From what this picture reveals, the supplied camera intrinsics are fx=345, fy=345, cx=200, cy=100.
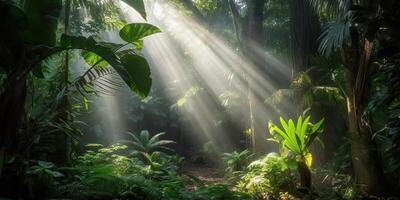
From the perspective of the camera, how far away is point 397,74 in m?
3.50

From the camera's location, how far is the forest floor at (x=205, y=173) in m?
8.91

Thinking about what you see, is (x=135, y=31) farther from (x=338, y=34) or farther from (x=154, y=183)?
(x=338, y=34)

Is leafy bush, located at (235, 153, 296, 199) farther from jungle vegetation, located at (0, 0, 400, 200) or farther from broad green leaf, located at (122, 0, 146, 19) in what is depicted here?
broad green leaf, located at (122, 0, 146, 19)

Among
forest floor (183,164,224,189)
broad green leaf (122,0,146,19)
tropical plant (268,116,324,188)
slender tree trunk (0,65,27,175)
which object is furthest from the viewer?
forest floor (183,164,224,189)

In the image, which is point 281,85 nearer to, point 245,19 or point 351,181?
point 245,19

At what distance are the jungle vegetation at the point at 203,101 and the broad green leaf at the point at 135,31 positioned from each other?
0.01m

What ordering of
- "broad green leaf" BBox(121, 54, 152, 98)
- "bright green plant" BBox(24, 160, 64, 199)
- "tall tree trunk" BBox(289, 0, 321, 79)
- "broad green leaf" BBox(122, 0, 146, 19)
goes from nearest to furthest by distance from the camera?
"bright green plant" BBox(24, 160, 64, 199) < "broad green leaf" BBox(121, 54, 152, 98) < "broad green leaf" BBox(122, 0, 146, 19) < "tall tree trunk" BBox(289, 0, 321, 79)

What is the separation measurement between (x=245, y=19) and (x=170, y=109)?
6.59m

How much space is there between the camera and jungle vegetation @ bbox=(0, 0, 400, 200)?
3.65 m

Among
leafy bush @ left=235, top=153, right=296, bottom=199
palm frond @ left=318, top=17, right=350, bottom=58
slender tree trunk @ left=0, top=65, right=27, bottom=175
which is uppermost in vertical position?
palm frond @ left=318, top=17, right=350, bottom=58

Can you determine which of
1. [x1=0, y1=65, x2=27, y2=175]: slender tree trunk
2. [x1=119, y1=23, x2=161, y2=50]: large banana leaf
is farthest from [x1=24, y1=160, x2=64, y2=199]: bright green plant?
[x1=119, y1=23, x2=161, y2=50]: large banana leaf

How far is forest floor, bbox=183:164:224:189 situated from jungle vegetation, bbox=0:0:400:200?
149mm

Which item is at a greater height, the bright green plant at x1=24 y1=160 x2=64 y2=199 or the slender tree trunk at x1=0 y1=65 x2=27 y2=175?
the slender tree trunk at x1=0 y1=65 x2=27 y2=175

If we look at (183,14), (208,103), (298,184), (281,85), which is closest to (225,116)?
(208,103)
